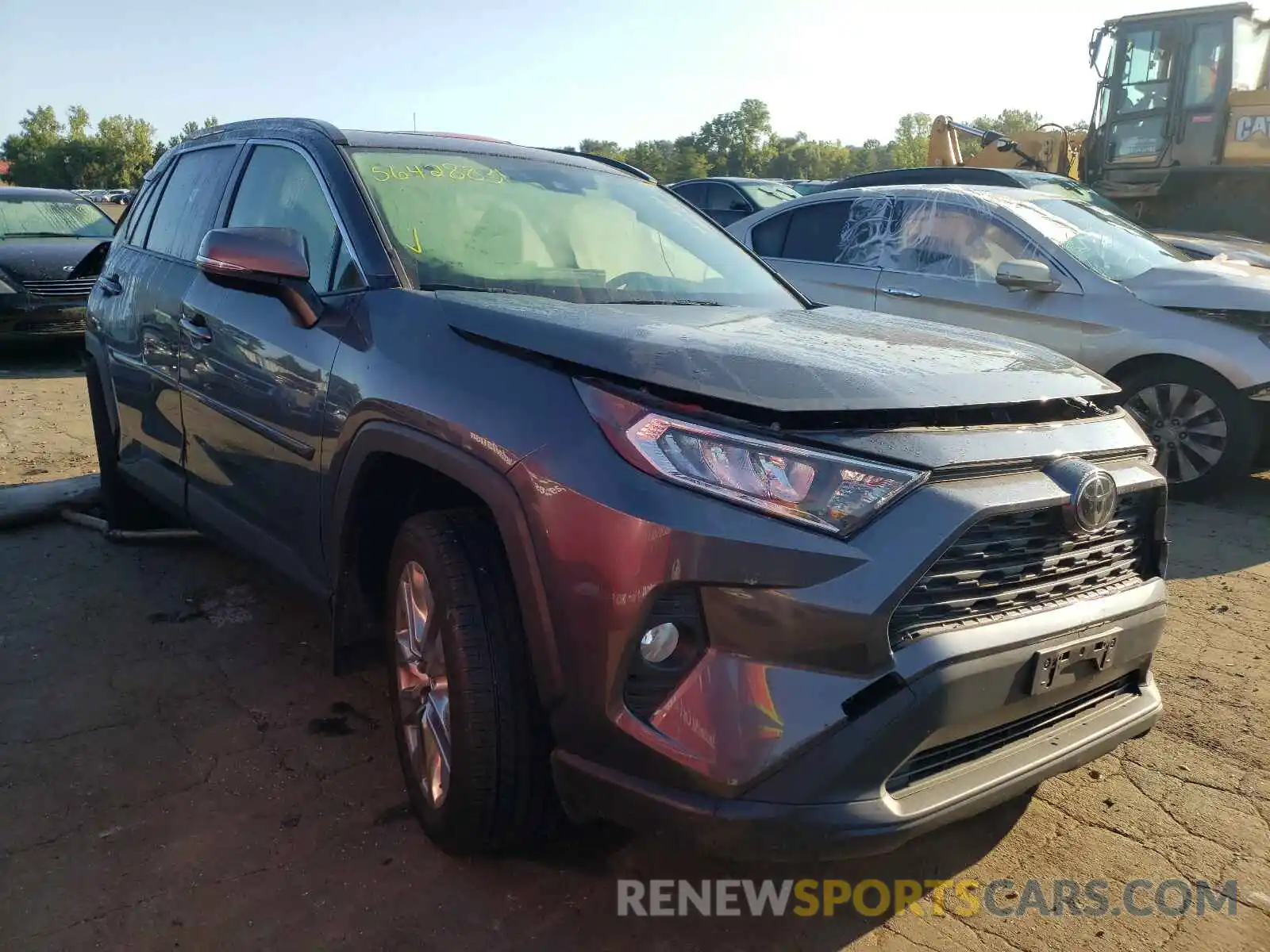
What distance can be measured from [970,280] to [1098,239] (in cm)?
85

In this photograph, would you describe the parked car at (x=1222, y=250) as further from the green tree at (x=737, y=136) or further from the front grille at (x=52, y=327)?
the green tree at (x=737, y=136)

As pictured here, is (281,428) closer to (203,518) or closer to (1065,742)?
(203,518)

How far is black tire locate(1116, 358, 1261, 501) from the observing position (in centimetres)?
545

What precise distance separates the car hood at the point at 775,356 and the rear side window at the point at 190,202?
68.4 inches

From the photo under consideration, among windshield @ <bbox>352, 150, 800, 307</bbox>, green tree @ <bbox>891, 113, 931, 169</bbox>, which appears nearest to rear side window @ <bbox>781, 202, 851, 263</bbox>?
windshield @ <bbox>352, 150, 800, 307</bbox>

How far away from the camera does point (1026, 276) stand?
18.8ft

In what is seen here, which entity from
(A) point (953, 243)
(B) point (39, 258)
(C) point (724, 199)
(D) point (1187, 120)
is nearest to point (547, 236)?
(A) point (953, 243)

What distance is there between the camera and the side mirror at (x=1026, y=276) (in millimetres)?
5719

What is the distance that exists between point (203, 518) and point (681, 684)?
2.43 metres

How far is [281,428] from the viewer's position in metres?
2.97

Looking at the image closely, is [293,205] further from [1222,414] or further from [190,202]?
[1222,414]

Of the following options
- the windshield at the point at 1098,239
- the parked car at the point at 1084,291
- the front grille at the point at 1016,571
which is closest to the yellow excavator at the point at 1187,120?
the parked car at the point at 1084,291

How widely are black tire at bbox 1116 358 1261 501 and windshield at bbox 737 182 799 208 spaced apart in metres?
7.87

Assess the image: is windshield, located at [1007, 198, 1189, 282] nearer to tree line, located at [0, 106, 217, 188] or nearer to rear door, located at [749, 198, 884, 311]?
rear door, located at [749, 198, 884, 311]
